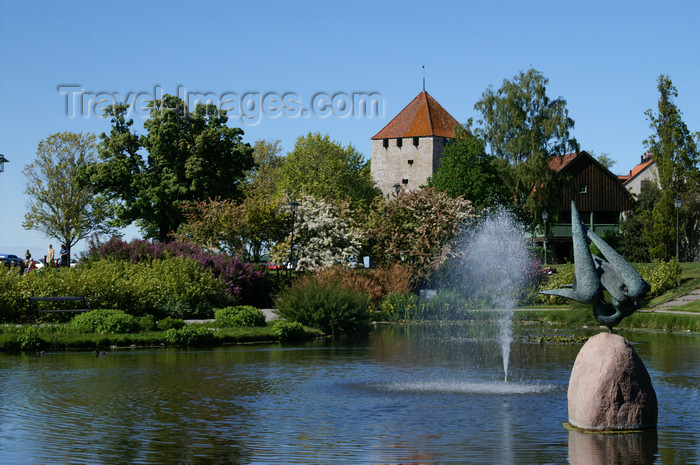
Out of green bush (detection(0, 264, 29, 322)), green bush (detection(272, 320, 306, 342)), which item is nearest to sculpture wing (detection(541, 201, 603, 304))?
green bush (detection(272, 320, 306, 342))

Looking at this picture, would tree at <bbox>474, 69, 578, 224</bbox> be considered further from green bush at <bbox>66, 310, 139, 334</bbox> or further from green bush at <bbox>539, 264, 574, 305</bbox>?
green bush at <bbox>66, 310, 139, 334</bbox>

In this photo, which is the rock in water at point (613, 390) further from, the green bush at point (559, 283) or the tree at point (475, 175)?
the tree at point (475, 175)

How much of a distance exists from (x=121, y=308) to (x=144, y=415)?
15569mm

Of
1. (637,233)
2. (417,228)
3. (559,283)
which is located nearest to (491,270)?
(559,283)

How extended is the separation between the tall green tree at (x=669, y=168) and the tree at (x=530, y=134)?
762 cm

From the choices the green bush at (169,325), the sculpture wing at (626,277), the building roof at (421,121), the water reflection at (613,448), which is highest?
the building roof at (421,121)

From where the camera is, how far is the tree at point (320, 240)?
43656mm

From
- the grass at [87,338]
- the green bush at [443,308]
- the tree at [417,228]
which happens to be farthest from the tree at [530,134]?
the grass at [87,338]

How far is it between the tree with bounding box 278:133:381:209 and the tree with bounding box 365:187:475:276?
30.5 metres

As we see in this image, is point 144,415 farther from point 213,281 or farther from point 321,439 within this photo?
point 213,281

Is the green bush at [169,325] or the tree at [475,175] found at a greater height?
the tree at [475,175]

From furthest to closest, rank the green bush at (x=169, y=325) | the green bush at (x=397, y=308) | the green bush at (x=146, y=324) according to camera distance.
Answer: the green bush at (x=397, y=308) < the green bush at (x=169, y=325) < the green bush at (x=146, y=324)

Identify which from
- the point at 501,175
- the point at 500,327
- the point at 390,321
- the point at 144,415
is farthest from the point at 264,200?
the point at 144,415

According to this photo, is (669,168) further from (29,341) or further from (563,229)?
(29,341)
